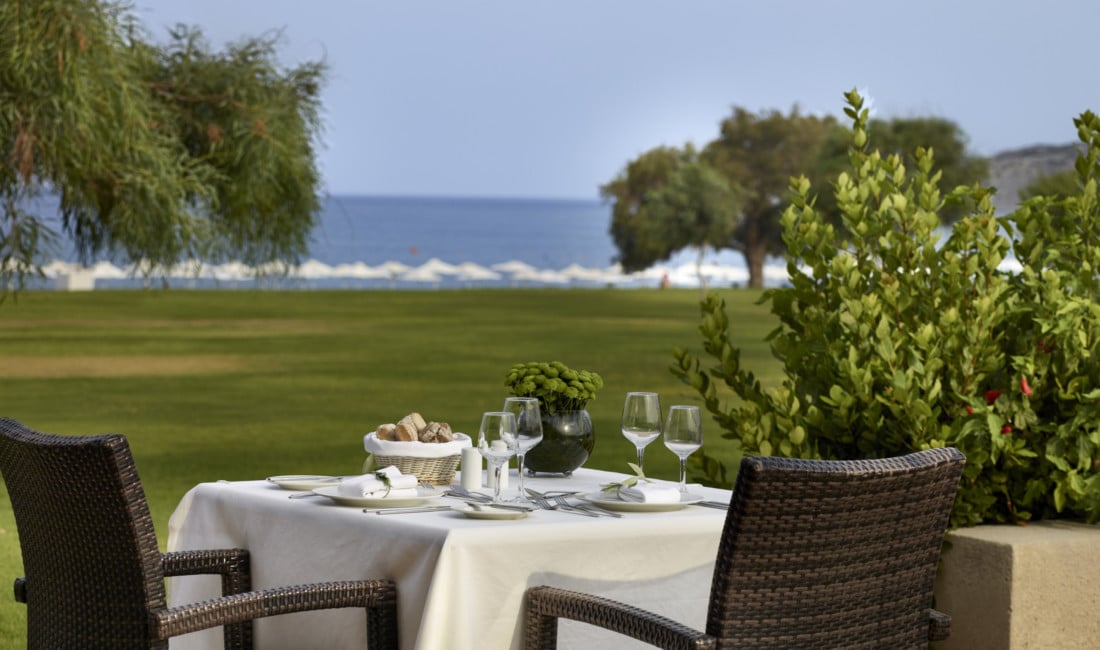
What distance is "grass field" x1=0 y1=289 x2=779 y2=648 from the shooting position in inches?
537

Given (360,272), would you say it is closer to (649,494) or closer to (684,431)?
(684,431)

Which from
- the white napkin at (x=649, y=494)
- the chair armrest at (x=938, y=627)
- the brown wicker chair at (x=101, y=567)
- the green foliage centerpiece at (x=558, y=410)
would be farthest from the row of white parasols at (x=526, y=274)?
the chair armrest at (x=938, y=627)

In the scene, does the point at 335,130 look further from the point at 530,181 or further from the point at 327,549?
the point at 530,181

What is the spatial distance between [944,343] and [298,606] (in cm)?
221

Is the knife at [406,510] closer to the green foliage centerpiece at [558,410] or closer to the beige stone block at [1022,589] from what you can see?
the green foliage centerpiece at [558,410]

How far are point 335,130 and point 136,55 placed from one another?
2044mm

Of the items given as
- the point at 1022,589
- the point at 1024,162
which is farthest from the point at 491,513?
the point at 1024,162

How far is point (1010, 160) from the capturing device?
80500mm

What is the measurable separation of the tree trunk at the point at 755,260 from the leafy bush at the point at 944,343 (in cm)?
8113

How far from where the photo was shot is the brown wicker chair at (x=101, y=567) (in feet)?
9.84

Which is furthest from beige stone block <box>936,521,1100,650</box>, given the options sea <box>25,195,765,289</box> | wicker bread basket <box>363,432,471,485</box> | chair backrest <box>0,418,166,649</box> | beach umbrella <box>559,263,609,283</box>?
beach umbrella <box>559,263,609,283</box>

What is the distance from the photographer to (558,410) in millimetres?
4129

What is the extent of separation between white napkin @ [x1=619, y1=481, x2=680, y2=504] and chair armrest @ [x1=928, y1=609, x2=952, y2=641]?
674mm

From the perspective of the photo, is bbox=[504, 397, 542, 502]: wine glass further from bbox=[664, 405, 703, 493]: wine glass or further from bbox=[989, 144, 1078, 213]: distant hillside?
bbox=[989, 144, 1078, 213]: distant hillside
